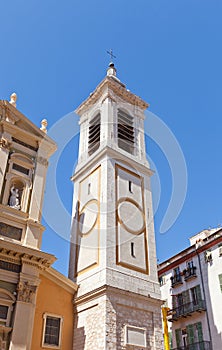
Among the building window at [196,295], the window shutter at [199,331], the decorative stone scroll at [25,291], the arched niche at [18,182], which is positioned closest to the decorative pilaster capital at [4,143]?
the arched niche at [18,182]

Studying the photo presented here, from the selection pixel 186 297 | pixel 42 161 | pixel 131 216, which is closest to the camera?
pixel 42 161

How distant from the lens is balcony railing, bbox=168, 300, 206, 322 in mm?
24362

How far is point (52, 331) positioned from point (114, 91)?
16.9 meters

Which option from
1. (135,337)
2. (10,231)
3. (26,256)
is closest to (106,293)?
(135,337)

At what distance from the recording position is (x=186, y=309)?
1000 inches

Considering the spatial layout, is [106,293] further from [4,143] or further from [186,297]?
[186,297]

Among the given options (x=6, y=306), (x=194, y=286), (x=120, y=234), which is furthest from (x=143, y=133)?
(x=6, y=306)

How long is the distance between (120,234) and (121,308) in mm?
3994

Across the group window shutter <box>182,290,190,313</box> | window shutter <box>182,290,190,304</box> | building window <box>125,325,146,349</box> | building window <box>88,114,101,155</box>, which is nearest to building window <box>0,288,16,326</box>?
building window <box>125,325,146,349</box>

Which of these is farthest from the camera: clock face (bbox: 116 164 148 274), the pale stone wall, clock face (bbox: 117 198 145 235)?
clock face (bbox: 117 198 145 235)

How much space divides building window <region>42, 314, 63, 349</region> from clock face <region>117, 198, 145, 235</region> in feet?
19.9

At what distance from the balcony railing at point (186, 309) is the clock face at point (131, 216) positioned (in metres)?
7.61

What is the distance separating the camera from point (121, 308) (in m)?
17.1

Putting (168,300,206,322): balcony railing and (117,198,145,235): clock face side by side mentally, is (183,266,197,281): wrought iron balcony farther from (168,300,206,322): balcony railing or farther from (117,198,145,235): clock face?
(117,198,145,235): clock face
